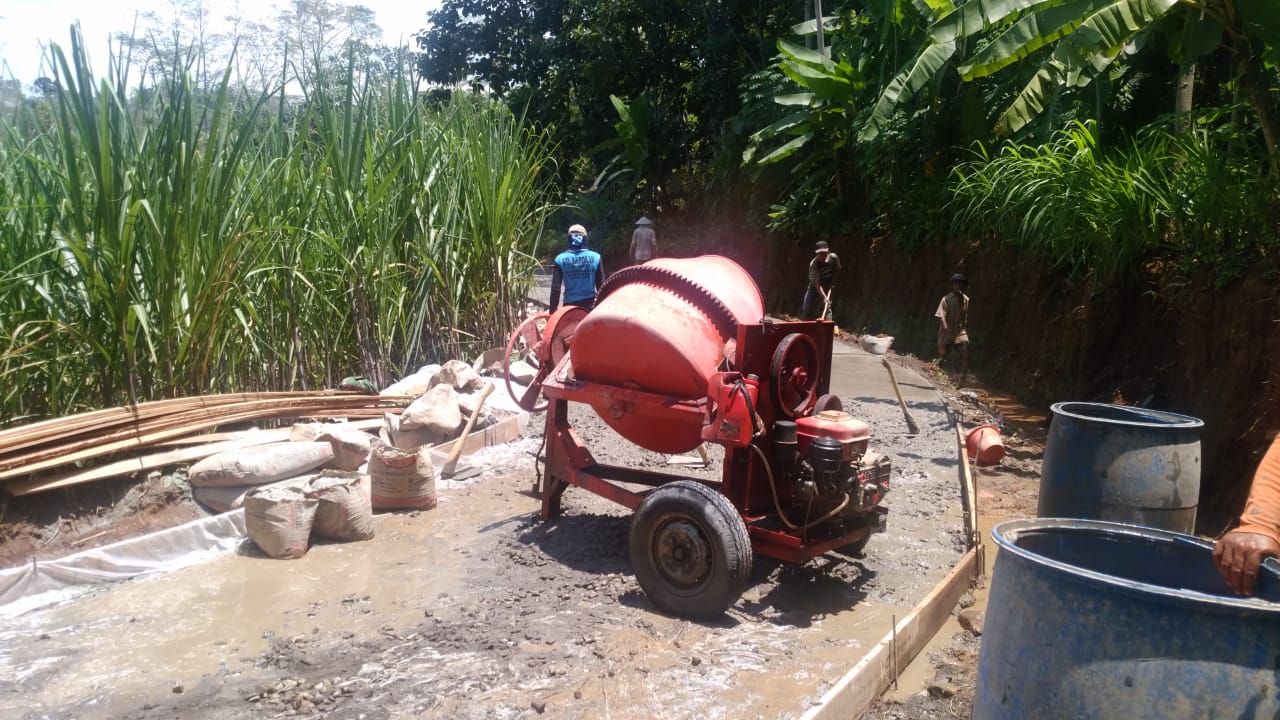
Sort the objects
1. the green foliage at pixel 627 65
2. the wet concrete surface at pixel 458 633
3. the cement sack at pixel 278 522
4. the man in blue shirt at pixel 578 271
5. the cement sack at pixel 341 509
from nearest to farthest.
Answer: the wet concrete surface at pixel 458 633
the cement sack at pixel 278 522
the cement sack at pixel 341 509
the man in blue shirt at pixel 578 271
the green foliage at pixel 627 65

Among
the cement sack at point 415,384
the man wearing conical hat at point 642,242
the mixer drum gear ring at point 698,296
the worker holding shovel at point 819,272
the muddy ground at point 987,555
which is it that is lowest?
the muddy ground at point 987,555

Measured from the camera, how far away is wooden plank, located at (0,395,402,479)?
172 inches

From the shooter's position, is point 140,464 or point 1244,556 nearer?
point 1244,556

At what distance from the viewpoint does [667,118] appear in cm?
2231

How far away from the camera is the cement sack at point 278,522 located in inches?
181

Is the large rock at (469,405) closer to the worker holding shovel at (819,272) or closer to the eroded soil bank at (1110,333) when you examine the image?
the eroded soil bank at (1110,333)

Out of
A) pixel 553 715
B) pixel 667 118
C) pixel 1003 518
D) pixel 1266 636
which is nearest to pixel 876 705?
pixel 553 715

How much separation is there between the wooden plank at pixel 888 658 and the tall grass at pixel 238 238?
398cm

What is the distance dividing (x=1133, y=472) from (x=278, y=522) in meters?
4.11

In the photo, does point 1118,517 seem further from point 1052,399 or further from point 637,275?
point 1052,399

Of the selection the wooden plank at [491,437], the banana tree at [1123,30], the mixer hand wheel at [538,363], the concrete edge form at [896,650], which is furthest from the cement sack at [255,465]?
the banana tree at [1123,30]

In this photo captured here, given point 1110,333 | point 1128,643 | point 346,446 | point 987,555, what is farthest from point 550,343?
point 1110,333

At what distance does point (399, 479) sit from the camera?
212 inches

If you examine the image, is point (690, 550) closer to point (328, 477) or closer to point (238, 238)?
point (328, 477)
